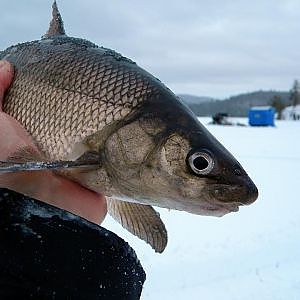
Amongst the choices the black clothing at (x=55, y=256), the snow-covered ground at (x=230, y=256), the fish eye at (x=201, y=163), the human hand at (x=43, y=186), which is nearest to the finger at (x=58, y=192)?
the human hand at (x=43, y=186)

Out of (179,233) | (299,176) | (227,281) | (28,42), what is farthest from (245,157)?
(28,42)

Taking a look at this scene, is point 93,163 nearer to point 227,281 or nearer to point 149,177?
point 149,177

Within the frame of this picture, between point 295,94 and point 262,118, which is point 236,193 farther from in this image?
point 295,94

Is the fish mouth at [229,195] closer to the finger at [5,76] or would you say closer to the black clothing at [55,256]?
the black clothing at [55,256]

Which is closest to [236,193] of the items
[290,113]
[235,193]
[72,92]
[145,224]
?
[235,193]

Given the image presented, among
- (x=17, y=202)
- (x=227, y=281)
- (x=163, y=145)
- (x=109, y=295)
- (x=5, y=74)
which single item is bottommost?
(x=227, y=281)
